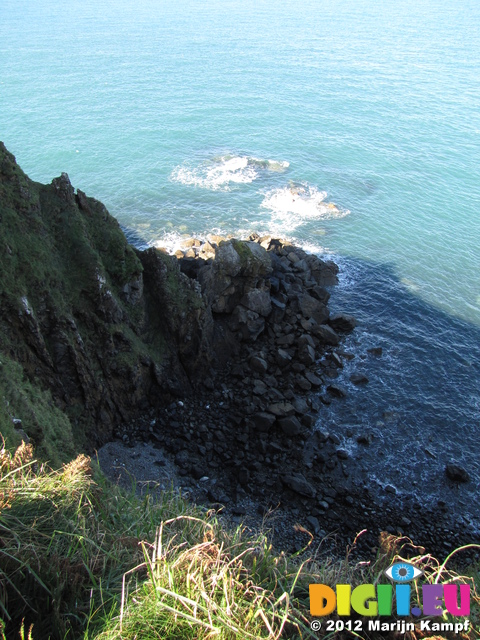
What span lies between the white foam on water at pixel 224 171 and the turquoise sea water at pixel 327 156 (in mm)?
366

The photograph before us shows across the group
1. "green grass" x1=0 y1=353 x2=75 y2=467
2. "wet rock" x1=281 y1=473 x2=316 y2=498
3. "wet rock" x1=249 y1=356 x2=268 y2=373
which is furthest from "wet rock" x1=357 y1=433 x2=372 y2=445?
"green grass" x1=0 y1=353 x2=75 y2=467

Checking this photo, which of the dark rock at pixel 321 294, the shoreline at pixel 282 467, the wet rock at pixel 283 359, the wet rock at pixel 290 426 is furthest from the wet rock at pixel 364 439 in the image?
the dark rock at pixel 321 294

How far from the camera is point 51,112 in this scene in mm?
83188

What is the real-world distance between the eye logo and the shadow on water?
20.0m

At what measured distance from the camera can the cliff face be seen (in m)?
25.3

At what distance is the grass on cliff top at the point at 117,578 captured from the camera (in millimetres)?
6727

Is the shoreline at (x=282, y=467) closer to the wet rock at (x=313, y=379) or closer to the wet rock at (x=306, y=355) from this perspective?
the wet rock at (x=313, y=379)

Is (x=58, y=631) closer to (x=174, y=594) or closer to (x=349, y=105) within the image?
(x=174, y=594)

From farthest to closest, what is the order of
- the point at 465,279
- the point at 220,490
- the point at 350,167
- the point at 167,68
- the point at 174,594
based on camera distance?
the point at 167,68 → the point at 350,167 → the point at 465,279 → the point at 220,490 → the point at 174,594

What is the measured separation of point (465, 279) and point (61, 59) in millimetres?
104697

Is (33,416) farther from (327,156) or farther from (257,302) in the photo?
(327,156)

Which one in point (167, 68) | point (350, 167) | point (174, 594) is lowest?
point (350, 167)

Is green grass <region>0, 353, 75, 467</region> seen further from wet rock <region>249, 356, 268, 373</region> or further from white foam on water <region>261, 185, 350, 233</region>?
white foam on water <region>261, 185, 350, 233</region>

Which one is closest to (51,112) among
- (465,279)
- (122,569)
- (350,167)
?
(350,167)
